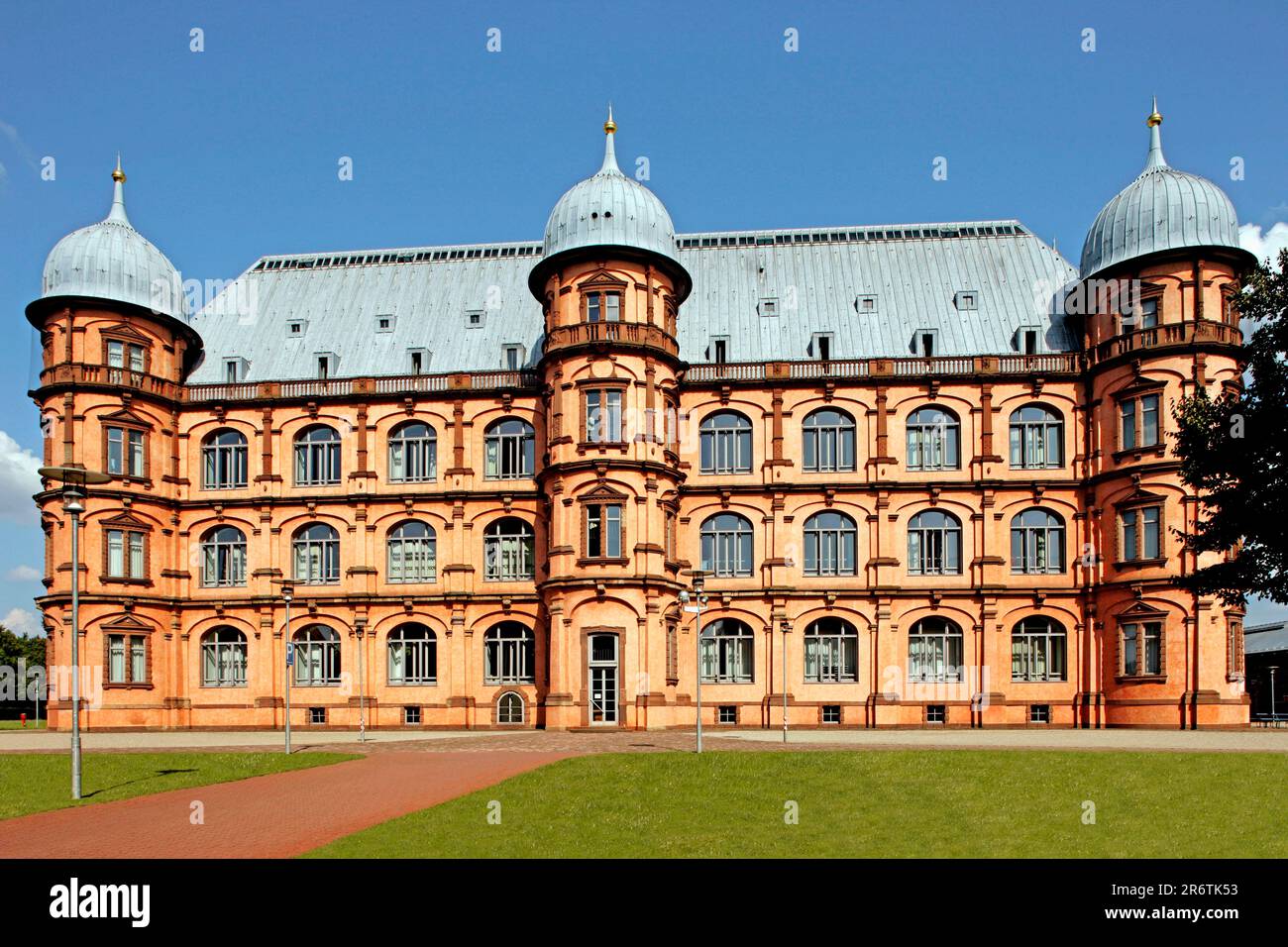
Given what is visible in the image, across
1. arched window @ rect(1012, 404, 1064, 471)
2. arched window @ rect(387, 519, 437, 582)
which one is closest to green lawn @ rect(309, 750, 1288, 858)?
arched window @ rect(1012, 404, 1064, 471)

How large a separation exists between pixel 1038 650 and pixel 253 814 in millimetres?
36881

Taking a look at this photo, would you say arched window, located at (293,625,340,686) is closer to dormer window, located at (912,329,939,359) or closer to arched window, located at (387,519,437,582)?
arched window, located at (387,519,437,582)

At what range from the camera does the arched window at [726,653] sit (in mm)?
45844

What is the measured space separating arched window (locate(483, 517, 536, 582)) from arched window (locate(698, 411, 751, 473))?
353 inches

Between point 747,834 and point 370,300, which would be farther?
point 370,300

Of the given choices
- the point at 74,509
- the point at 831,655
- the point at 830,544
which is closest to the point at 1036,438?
the point at 830,544

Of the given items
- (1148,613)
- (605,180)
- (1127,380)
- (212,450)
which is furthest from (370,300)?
(1148,613)

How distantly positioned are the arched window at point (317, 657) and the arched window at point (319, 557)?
231cm

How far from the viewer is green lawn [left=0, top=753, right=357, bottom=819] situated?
2141 cm

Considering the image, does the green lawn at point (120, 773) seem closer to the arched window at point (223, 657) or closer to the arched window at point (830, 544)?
the arched window at point (223, 657)

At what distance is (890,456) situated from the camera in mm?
45938
